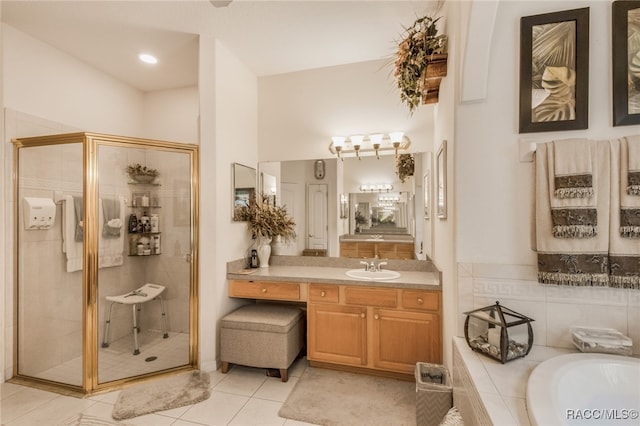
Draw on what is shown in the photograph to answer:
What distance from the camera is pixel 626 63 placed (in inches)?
54.4

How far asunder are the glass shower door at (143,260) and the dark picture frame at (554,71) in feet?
8.25

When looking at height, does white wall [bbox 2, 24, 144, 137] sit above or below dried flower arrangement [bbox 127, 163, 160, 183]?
above

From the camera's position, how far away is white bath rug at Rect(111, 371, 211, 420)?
6.25 ft

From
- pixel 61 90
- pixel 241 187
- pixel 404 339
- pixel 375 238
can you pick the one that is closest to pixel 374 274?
pixel 375 238

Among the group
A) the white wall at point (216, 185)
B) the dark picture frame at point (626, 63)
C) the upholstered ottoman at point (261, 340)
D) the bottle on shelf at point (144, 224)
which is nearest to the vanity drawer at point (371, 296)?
the upholstered ottoman at point (261, 340)

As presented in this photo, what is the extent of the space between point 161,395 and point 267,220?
1.64 m

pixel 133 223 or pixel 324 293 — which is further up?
pixel 133 223

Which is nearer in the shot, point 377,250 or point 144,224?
point 144,224

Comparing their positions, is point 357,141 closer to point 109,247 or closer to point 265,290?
point 265,290

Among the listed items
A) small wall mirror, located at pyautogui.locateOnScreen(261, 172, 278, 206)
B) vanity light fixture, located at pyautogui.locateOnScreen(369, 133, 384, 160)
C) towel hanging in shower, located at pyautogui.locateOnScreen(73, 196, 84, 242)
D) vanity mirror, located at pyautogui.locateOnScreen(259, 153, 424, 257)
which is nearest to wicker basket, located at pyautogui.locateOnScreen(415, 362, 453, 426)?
vanity mirror, located at pyautogui.locateOnScreen(259, 153, 424, 257)

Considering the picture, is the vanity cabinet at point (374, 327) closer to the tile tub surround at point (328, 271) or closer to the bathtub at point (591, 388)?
the tile tub surround at point (328, 271)

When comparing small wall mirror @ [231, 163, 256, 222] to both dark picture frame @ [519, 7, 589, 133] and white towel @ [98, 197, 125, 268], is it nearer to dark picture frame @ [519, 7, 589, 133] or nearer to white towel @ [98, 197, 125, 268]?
white towel @ [98, 197, 125, 268]

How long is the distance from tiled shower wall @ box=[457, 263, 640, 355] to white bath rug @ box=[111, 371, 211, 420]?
76.7 inches

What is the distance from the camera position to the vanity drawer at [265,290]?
2455 mm
